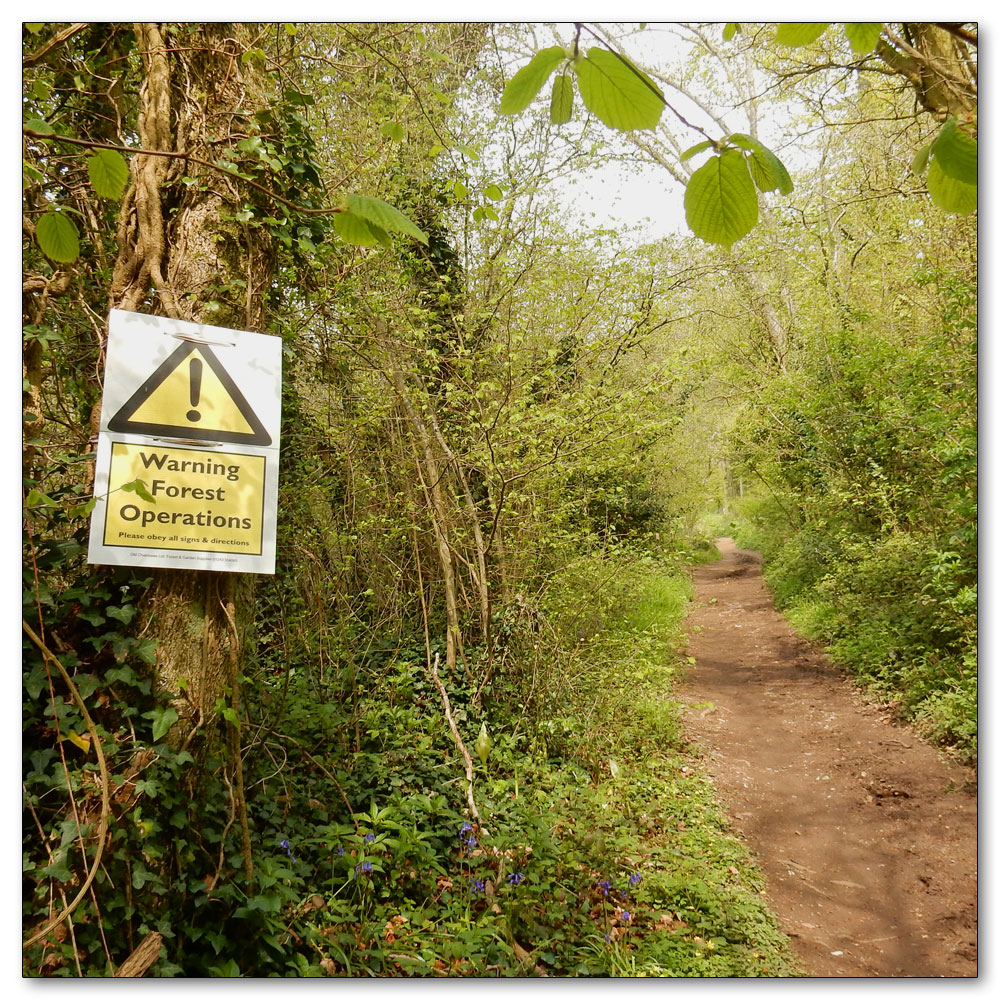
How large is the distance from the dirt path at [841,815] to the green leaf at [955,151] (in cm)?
237

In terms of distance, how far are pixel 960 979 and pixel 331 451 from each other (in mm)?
Result: 3553

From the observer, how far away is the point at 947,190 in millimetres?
852

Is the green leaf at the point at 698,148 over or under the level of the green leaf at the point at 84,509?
over

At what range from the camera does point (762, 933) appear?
2.47 metres

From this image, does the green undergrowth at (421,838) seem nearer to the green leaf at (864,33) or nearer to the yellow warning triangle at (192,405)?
the yellow warning triangle at (192,405)

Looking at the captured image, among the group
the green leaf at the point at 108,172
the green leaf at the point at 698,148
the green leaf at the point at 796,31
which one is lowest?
the green leaf at the point at 698,148

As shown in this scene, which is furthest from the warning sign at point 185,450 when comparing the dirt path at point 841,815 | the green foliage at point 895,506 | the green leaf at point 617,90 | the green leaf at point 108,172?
the green foliage at point 895,506

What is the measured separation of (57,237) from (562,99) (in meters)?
1.07

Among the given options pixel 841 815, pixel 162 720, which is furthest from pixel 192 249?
pixel 841 815

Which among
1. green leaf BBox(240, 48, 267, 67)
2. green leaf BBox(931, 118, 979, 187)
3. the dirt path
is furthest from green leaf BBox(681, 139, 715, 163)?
the dirt path

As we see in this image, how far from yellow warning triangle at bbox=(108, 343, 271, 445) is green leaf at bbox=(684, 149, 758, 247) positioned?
1.27 metres

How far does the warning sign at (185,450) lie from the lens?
1451 mm

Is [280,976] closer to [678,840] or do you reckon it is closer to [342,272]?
[678,840]

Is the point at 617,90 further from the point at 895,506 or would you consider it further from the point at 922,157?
the point at 895,506
